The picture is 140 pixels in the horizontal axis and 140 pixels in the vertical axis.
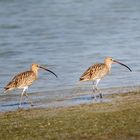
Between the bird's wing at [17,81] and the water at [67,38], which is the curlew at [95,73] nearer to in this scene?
the water at [67,38]

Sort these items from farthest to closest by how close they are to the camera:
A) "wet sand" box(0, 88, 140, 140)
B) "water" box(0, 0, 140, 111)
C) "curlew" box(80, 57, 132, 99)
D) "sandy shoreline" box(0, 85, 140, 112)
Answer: "water" box(0, 0, 140, 111)
"curlew" box(80, 57, 132, 99)
"sandy shoreline" box(0, 85, 140, 112)
"wet sand" box(0, 88, 140, 140)

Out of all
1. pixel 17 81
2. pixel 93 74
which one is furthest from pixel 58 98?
pixel 93 74

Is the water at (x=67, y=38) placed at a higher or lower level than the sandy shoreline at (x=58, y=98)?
higher

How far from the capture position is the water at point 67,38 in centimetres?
2362

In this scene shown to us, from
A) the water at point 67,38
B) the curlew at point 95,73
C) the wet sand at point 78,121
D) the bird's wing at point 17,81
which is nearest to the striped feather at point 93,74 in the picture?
the curlew at point 95,73

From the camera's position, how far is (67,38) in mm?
33406

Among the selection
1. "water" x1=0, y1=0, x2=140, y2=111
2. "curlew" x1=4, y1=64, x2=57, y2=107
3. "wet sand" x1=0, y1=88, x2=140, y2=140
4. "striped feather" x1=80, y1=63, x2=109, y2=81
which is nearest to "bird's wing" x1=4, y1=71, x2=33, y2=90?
"curlew" x1=4, y1=64, x2=57, y2=107

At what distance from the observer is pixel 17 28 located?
123 ft

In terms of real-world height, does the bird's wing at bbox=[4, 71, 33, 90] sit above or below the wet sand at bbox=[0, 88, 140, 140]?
above

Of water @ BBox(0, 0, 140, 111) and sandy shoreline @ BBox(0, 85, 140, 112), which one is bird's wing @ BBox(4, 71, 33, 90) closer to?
sandy shoreline @ BBox(0, 85, 140, 112)

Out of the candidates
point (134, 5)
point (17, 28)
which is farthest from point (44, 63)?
point (134, 5)

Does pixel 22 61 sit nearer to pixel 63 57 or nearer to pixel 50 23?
pixel 63 57

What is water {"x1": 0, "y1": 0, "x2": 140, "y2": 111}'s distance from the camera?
23625 millimetres

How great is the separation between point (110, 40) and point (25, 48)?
3.49 metres
